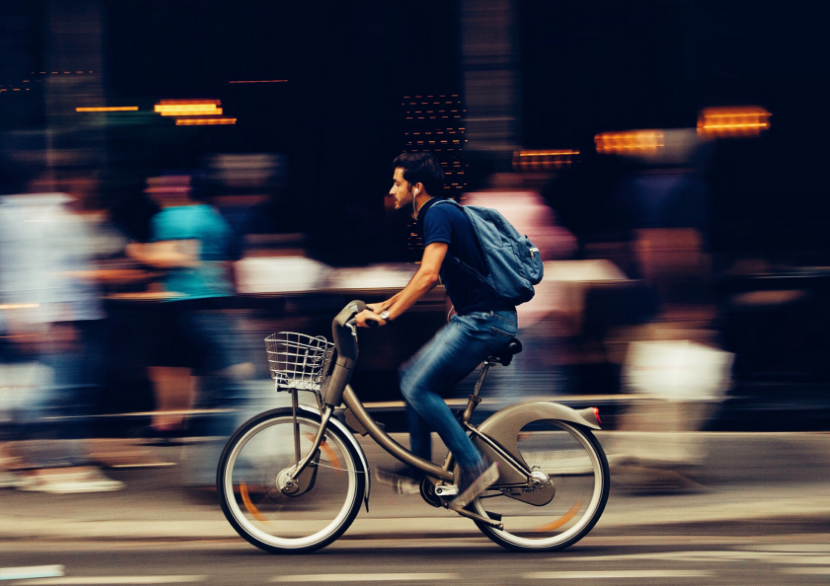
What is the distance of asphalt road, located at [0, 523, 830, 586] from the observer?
438cm

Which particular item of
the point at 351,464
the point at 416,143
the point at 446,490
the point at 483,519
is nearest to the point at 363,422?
the point at 351,464

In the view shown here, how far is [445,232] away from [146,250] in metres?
3.41

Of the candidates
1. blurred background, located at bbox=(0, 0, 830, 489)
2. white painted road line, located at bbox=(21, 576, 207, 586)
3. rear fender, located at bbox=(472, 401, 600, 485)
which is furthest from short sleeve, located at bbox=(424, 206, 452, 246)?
blurred background, located at bbox=(0, 0, 830, 489)

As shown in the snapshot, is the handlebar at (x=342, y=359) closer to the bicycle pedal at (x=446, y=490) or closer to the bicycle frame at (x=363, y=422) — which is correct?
the bicycle frame at (x=363, y=422)

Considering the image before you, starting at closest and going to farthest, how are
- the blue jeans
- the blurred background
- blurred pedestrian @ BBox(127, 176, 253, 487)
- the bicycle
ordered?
the blue jeans < the bicycle < blurred pedestrian @ BBox(127, 176, 253, 487) < the blurred background

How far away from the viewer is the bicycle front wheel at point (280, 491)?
4602 millimetres

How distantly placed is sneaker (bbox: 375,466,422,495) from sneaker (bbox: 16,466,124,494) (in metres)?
2.25

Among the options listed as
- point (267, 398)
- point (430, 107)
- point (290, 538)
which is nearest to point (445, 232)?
point (290, 538)

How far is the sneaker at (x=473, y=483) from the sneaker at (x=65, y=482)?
8.40ft

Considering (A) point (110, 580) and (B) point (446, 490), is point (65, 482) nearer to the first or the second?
(A) point (110, 580)

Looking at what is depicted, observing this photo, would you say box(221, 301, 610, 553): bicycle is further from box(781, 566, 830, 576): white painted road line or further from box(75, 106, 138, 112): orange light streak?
box(75, 106, 138, 112): orange light streak

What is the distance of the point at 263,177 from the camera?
23.1ft

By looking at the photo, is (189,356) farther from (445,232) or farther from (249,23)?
(445,232)

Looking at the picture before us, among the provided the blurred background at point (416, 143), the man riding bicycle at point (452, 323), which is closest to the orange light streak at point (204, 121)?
the blurred background at point (416, 143)
